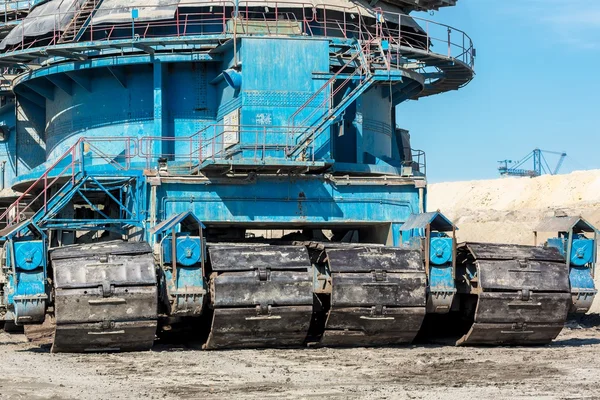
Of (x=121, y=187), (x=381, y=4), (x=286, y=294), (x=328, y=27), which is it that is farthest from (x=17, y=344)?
(x=381, y=4)

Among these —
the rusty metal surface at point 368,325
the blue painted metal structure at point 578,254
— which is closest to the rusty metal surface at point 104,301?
the rusty metal surface at point 368,325

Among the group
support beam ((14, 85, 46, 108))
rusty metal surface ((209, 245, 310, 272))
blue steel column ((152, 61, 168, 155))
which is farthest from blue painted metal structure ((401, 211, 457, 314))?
support beam ((14, 85, 46, 108))

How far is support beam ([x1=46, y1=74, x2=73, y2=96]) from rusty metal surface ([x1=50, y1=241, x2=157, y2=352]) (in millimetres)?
7660

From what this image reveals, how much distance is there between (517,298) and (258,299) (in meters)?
4.89

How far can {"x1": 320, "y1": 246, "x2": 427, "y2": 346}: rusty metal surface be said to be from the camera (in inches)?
816

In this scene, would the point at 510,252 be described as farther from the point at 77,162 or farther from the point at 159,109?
the point at 77,162

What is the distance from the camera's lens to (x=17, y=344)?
72.5 ft

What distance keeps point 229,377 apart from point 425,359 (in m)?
3.96

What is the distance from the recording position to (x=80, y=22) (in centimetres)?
2703

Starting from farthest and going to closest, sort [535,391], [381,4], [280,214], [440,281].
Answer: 1. [381,4]
2. [280,214]
3. [440,281]
4. [535,391]

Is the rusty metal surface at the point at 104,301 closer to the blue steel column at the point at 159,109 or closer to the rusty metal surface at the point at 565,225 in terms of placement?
the blue steel column at the point at 159,109

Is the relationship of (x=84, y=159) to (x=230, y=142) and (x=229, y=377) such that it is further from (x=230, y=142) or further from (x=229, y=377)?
(x=229, y=377)

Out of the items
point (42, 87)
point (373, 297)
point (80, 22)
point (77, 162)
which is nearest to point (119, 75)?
point (80, 22)

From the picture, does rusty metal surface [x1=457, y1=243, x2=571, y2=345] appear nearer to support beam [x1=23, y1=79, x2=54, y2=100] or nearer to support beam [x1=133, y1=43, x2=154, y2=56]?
support beam [x1=133, y1=43, x2=154, y2=56]
